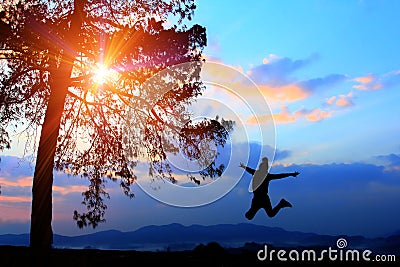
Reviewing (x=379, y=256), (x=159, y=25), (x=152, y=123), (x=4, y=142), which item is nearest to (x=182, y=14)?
(x=159, y=25)

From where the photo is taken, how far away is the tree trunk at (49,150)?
1278 cm

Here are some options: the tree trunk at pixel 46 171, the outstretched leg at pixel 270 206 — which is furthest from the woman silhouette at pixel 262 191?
the tree trunk at pixel 46 171

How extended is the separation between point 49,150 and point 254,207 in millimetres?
6118

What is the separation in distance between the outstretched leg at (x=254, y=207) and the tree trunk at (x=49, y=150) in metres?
5.55

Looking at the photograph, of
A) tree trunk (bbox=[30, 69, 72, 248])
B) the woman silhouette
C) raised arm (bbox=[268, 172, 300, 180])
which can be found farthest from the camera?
tree trunk (bbox=[30, 69, 72, 248])

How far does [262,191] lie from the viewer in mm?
11219

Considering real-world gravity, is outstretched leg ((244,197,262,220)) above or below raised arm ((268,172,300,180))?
below

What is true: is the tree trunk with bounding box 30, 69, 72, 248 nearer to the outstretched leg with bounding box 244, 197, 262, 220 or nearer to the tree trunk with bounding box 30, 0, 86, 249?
the tree trunk with bounding box 30, 0, 86, 249

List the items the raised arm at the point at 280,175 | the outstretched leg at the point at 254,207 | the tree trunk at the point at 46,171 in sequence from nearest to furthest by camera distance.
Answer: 1. the raised arm at the point at 280,175
2. the outstretched leg at the point at 254,207
3. the tree trunk at the point at 46,171

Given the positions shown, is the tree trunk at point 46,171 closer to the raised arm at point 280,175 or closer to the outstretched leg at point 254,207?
the outstretched leg at point 254,207

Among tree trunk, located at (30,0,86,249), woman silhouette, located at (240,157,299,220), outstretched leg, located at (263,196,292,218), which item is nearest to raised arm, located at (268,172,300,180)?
woman silhouette, located at (240,157,299,220)

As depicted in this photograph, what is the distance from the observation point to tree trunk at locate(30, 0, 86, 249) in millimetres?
12781

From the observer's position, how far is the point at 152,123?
1449cm

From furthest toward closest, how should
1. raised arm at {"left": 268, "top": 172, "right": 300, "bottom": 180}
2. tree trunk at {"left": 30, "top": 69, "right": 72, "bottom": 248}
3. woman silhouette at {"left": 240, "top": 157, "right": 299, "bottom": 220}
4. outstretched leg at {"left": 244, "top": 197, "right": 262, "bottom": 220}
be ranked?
tree trunk at {"left": 30, "top": 69, "right": 72, "bottom": 248} < outstretched leg at {"left": 244, "top": 197, "right": 262, "bottom": 220} < woman silhouette at {"left": 240, "top": 157, "right": 299, "bottom": 220} < raised arm at {"left": 268, "top": 172, "right": 300, "bottom": 180}
